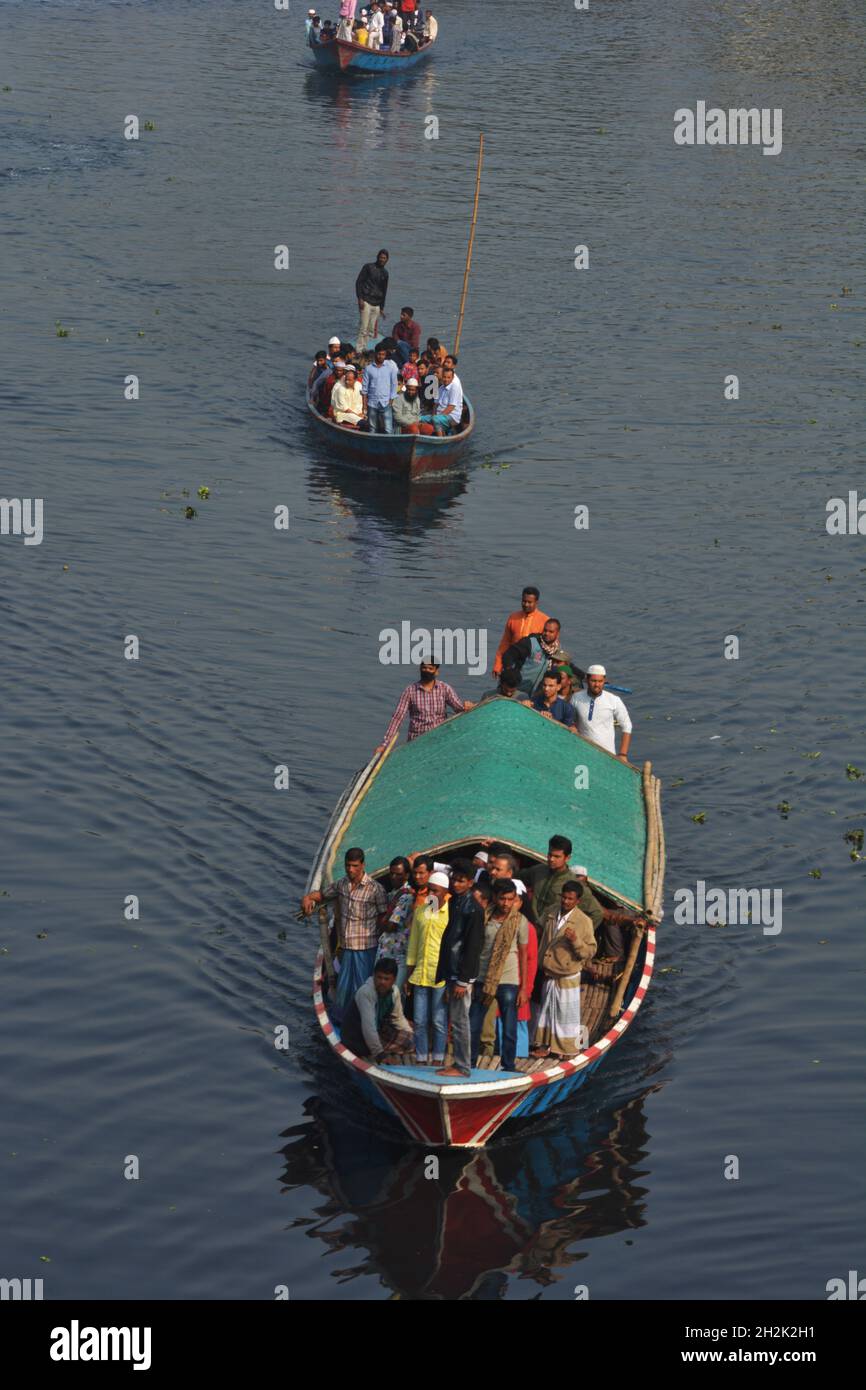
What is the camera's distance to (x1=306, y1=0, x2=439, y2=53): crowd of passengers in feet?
213

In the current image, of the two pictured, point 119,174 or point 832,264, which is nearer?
point 832,264

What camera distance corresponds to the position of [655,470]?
118 ft

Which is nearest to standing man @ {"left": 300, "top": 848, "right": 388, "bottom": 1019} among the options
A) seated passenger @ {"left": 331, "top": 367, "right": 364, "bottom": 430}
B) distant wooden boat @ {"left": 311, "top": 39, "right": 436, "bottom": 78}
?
seated passenger @ {"left": 331, "top": 367, "right": 364, "bottom": 430}

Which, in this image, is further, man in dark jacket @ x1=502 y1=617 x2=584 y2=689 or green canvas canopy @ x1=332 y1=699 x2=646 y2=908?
→ man in dark jacket @ x1=502 y1=617 x2=584 y2=689

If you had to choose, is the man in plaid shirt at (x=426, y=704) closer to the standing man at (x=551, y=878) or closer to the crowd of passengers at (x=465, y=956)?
the crowd of passengers at (x=465, y=956)

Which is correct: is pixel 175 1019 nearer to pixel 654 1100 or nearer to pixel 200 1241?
pixel 200 1241

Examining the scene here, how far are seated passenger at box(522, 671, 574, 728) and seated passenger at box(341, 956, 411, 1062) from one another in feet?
16.0

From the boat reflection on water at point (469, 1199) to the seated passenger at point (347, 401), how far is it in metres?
19.4

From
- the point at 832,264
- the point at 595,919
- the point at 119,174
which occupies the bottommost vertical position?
the point at 595,919

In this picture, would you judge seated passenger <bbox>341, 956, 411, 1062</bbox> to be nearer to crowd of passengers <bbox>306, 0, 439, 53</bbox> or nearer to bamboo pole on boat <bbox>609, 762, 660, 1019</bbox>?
bamboo pole on boat <bbox>609, 762, 660, 1019</bbox>

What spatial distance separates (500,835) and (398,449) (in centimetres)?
1760

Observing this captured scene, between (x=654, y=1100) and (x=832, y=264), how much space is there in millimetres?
34368

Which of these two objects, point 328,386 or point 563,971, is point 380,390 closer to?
point 328,386
